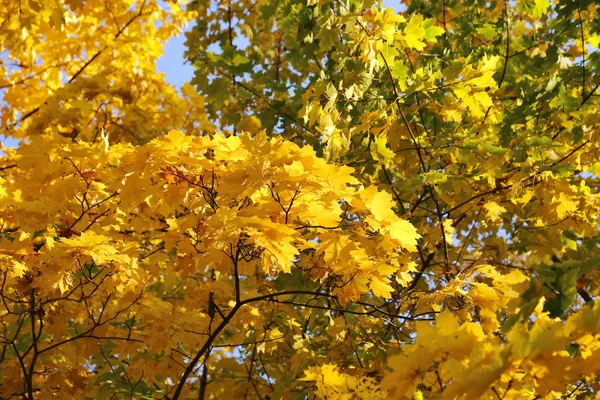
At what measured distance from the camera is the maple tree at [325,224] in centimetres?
239

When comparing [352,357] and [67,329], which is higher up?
[67,329]

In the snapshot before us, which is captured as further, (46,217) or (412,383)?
(46,217)

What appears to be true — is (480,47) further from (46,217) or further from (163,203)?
(46,217)

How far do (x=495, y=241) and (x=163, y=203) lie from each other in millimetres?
2925

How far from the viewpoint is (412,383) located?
1.97 m

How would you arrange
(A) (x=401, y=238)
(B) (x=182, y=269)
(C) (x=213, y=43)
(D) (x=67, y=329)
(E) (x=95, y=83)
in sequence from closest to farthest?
(A) (x=401, y=238)
(B) (x=182, y=269)
(D) (x=67, y=329)
(E) (x=95, y=83)
(C) (x=213, y=43)

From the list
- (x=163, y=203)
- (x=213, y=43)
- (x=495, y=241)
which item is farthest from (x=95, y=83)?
(x=495, y=241)

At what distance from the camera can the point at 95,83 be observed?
17.3 ft

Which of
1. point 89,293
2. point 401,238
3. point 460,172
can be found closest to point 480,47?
point 460,172

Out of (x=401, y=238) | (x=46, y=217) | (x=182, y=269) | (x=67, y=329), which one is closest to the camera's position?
(x=401, y=238)

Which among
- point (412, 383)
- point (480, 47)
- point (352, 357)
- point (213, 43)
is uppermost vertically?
point (213, 43)

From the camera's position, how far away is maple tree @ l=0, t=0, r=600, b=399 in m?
2.39

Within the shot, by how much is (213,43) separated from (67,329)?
3401 mm

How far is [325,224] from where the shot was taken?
2.80 metres
